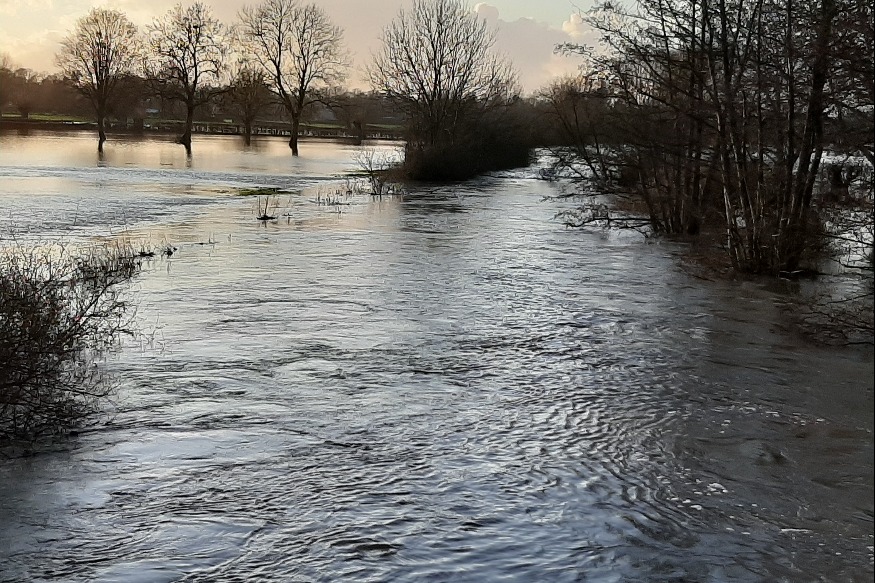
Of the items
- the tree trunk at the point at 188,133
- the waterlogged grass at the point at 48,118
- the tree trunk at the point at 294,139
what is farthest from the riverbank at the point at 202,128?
the tree trunk at the point at 188,133

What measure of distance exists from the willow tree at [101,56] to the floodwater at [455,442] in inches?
2582

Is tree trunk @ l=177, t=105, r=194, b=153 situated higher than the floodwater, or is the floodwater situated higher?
tree trunk @ l=177, t=105, r=194, b=153

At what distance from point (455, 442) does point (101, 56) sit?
7651 centimetres

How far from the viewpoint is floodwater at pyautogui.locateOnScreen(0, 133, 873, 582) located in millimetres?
5863

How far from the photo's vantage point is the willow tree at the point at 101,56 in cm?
7581

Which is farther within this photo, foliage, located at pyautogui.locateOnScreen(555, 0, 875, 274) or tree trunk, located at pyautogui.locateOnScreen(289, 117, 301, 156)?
tree trunk, located at pyautogui.locateOnScreen(289, 117, 301, 156)

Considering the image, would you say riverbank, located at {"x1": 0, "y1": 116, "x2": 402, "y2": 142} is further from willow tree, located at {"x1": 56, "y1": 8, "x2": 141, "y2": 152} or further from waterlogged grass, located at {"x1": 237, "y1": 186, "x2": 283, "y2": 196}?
waterlogged grass, located at {"x1": 237, "y1": 186, "x2": 283, "y2": 196}

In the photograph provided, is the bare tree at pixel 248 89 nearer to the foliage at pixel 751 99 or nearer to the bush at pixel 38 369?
the foliage at pixel 751 99

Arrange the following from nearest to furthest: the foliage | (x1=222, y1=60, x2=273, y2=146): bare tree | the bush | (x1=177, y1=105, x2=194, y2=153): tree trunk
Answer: the bush
the foliage
(x1=177, y1=105, x2=194, y2=153): tree trunk
(x1=222, y1=60, x2=273, y2=146): bare tree

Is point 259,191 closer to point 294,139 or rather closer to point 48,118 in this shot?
point 294,139

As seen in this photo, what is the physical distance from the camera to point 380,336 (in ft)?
38.0

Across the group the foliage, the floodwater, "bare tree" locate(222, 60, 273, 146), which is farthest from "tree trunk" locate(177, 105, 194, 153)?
the floodwater

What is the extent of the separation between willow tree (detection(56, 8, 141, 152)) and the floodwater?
65577 millimetres

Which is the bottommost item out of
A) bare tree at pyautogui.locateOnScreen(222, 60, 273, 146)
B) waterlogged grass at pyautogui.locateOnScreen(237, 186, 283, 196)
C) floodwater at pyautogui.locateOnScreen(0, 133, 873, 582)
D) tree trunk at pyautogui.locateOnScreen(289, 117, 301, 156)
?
floodwater at pyautogui.locateOnScreen(0, 133, 873, 582)
